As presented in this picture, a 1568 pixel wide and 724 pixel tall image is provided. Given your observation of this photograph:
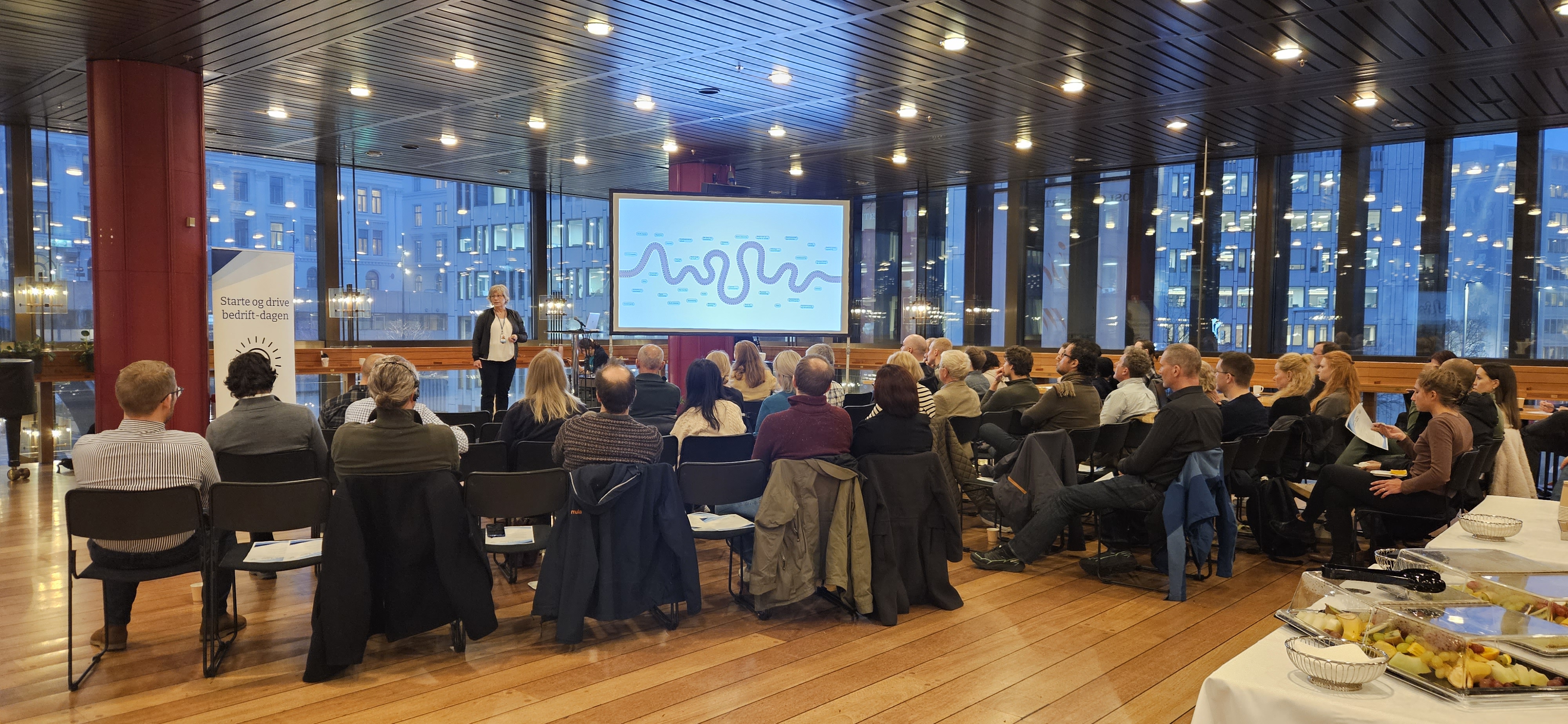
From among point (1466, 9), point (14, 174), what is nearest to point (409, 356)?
point (14, 174)

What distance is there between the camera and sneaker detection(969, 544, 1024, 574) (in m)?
5.62

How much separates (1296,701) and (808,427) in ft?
9.67

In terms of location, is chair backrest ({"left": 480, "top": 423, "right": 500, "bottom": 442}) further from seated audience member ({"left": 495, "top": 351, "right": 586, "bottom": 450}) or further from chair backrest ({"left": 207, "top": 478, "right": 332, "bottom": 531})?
chair backrest ({"left": 207, "top": 478, "right": 332, "bottom": 531})

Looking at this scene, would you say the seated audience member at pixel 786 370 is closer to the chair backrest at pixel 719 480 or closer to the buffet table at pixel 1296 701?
the chair backrest at pixel 719 480

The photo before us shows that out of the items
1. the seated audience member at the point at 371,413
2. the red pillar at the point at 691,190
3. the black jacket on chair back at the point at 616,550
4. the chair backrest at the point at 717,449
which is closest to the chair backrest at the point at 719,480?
the black jacket on chair back at the point at 616,550

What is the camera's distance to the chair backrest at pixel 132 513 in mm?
3455

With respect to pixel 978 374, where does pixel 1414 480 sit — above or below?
below

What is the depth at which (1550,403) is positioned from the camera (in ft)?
28.8

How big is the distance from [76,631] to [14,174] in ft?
24.3

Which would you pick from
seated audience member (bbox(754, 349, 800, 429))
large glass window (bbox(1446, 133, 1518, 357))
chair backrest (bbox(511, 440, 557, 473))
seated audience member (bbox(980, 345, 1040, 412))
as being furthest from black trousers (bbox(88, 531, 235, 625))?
large glass window (bbox(1446, 133, 1518, 357))

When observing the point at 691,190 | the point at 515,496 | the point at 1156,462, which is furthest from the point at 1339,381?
the point at 691,190

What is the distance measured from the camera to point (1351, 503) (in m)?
5.45

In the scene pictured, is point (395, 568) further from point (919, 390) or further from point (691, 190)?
point (691, 190)

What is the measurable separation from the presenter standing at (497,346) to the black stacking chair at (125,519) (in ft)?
17.3
